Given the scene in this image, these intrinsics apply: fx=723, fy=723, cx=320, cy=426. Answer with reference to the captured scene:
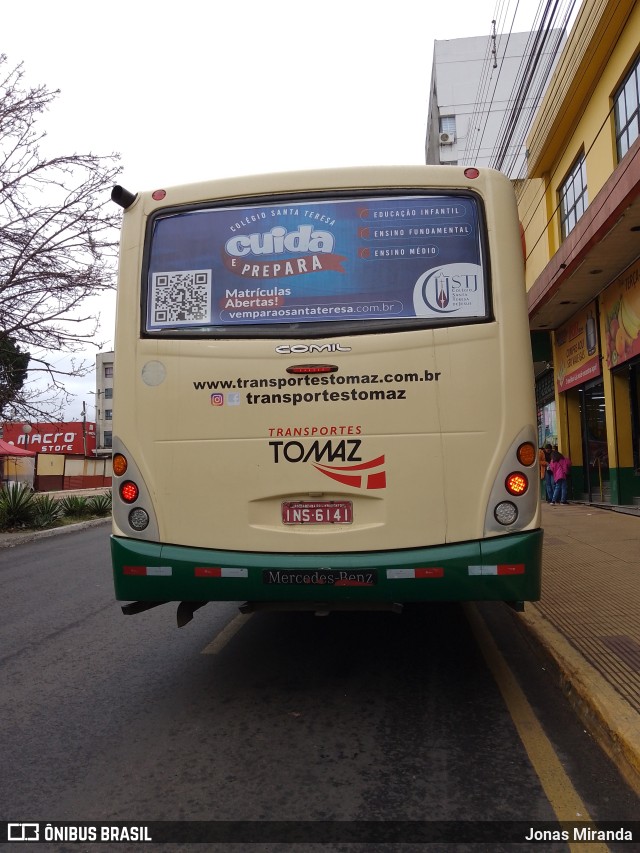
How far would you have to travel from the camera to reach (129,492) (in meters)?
4.49

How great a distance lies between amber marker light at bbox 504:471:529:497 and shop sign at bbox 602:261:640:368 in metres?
10.1

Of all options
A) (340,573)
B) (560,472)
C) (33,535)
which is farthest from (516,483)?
(560,472)

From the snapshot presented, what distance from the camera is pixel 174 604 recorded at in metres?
7.79

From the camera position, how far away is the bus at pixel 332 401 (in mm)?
4211

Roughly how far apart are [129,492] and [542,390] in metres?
20.6

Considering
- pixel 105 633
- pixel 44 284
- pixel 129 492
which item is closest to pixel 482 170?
pixel 129 492

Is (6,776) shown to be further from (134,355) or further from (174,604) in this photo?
(174,604)

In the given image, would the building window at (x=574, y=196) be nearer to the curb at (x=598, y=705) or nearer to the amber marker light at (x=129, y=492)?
the curb at (x=598, y=705)

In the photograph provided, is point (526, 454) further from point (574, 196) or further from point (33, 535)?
point (574, 196)

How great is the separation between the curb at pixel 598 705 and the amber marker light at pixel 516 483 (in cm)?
117

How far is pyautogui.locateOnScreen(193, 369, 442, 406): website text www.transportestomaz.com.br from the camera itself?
168 inches

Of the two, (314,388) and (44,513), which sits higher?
(314,388)

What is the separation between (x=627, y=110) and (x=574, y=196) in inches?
155

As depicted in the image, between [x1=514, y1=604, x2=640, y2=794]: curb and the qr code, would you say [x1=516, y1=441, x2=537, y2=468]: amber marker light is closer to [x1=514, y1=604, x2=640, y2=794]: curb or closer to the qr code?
[x1=514, y1=604, x2=640, y2=794]: curb
